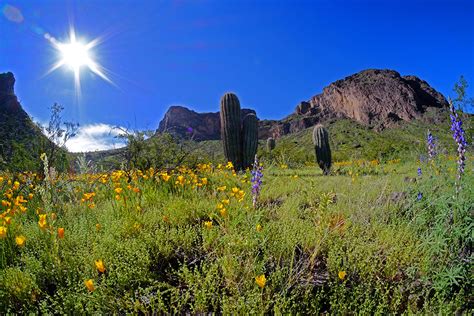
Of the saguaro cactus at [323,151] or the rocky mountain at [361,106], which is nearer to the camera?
the saguaro cactus at [323,151]

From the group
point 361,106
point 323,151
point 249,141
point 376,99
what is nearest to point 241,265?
point 249,141

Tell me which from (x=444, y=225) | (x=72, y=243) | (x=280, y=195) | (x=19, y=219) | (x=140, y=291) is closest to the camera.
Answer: (x=140, y=291)

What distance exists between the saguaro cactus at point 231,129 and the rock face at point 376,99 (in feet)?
291

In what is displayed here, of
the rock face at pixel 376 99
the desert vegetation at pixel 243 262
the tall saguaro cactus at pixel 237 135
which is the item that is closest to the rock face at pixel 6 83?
the tall saguaro cactus at pixel 237 135

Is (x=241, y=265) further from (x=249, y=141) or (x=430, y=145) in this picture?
(x=249, y=141)

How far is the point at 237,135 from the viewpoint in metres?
10.9

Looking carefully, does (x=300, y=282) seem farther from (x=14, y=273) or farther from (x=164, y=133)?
(x=164, y=133)

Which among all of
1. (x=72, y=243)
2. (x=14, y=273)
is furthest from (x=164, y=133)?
(x=14, y=273)

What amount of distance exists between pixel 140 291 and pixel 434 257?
2.12 metres

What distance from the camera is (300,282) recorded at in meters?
2.01

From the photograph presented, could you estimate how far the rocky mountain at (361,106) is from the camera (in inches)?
3703

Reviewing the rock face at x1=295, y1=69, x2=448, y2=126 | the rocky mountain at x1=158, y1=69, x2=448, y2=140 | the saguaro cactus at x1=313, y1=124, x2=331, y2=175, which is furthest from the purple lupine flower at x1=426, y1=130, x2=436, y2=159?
the rock face at x1=295, y1=69, x2=448, y2=126

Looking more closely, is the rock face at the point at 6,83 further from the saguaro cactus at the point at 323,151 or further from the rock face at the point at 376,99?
the rock face at the point at 376,99

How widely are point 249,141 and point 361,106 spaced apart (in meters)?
104
